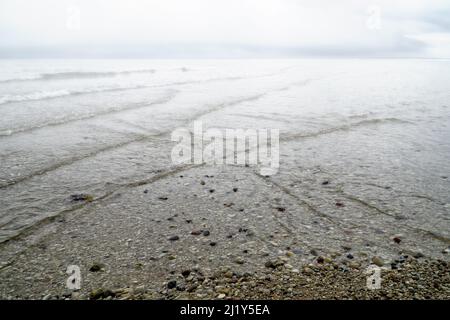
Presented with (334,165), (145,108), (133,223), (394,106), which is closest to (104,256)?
(133,223)

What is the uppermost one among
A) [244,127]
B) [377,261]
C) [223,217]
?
[244,127]

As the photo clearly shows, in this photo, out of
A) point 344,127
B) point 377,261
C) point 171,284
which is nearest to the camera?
point 171,284

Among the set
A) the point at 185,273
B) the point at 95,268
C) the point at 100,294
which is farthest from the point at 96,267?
the point at 185,273

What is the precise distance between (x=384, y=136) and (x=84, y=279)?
495 inches

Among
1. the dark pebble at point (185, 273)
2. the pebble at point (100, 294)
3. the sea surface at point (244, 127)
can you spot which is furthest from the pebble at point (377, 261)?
the pebble at point (100, 294)

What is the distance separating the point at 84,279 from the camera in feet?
16.4

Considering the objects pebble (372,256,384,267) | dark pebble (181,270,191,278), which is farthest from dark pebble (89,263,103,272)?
pebble (372,256,384,267)

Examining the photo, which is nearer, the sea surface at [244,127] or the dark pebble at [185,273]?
the dark pebble at [185,273]

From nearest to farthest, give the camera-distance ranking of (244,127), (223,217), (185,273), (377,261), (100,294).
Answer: (100,294) < (185,273) < (377,261) < (223,217) < (244,127)

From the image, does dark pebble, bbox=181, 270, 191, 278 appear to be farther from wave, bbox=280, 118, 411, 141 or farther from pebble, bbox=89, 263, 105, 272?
wave, bbox=280, 118, 411, 141

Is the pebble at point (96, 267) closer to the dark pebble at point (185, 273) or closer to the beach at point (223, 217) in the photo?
the beach at point (223, 217)

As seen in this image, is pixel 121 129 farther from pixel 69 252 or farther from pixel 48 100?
pixel 48 100

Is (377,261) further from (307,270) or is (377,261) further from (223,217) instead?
(223,217)
